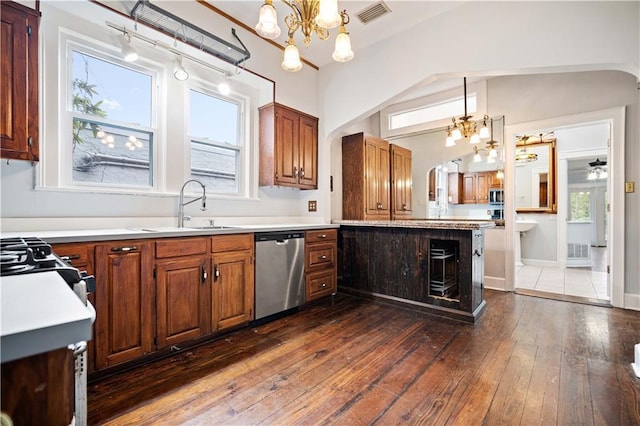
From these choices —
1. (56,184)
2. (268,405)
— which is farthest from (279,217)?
(268,405)

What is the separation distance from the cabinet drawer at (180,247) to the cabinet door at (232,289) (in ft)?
0.47

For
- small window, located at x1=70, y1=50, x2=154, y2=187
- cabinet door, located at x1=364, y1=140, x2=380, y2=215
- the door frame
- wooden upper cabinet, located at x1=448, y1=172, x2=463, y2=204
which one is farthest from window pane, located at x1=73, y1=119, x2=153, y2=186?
the door frame

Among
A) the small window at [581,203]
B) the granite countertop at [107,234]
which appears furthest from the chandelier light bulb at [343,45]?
the small window at [581,203]

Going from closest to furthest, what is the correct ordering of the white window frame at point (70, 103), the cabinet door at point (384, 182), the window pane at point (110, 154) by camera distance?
the white window frame at point (70, 103), the window pane at point (110, 154), the cabinet door at point (384, 182)

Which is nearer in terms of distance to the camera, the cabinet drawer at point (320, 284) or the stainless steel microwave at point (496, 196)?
the cabinet drawer at point (320, 284)

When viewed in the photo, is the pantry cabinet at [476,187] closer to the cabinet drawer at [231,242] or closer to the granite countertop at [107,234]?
the granite countertop at [107,234]

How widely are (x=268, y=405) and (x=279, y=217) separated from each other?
2411mm

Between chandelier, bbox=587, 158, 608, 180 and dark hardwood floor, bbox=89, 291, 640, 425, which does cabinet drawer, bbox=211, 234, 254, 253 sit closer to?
dark hardwood floor, bbox=89, 291, 640, 425

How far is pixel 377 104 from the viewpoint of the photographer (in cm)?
352

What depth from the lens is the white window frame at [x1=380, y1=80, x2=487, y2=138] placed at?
4102 millimetres

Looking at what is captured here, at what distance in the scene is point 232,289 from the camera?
8.19 ft

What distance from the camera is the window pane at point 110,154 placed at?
237cm

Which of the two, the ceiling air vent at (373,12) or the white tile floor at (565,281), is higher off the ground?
the ceiling air vent at (373,12)

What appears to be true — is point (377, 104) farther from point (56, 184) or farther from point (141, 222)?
point (56, 184)
